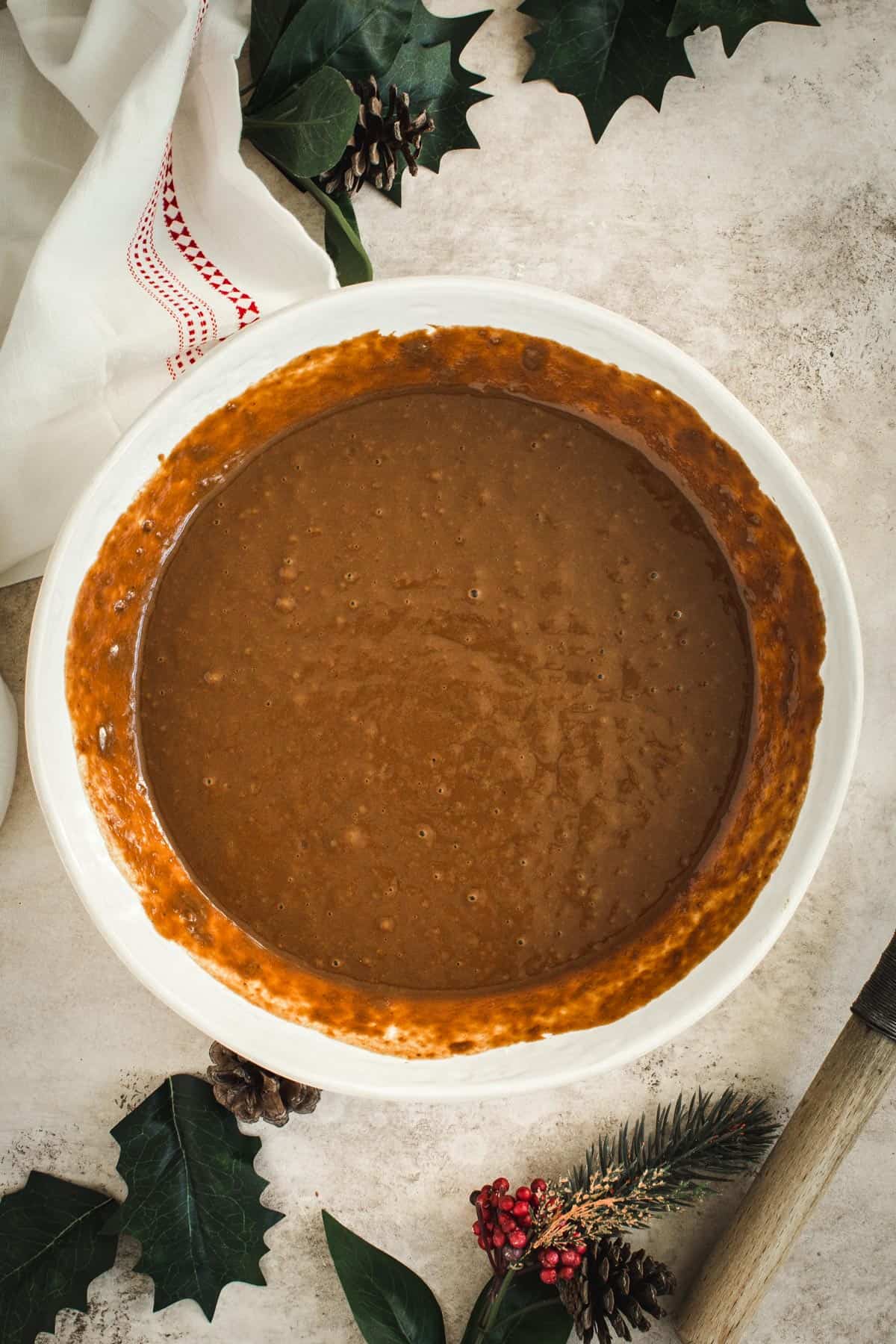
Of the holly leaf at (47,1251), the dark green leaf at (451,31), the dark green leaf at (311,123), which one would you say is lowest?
the holly leaf at (47,1251)

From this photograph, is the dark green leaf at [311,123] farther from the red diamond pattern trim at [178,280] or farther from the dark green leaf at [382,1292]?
the dark green leaf at [382,1292]

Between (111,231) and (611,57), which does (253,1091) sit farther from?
(611,57)

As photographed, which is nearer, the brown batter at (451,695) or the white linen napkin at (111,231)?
the white linen napkin at (111,231)

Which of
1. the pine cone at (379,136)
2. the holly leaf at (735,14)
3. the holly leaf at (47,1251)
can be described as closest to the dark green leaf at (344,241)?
the pine cone at (379,136)

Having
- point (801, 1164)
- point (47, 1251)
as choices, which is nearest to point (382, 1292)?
point (47, 1251)

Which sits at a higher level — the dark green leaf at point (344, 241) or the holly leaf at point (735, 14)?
the holly leaf at point (735, 14)

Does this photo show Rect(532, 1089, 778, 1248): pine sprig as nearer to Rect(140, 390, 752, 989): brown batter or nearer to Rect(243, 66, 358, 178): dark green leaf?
Rect(140, 390, 752, 989): brown batter
